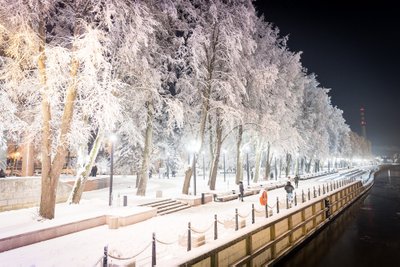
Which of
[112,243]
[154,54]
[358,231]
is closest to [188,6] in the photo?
[154,54]

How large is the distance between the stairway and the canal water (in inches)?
300

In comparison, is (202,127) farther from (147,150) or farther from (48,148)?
(48,148)

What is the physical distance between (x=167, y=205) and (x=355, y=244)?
36.0ft

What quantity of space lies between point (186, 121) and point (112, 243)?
16.0m

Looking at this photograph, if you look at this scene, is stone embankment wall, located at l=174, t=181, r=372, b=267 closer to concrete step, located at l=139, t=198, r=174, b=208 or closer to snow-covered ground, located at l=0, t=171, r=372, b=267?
snow-covered ground, located at l=0, t=171, r=372, b=267

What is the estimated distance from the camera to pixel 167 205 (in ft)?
68.0

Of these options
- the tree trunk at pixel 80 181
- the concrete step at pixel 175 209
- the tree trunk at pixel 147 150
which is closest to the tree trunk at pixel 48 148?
the tree trunk at pixel 80 181

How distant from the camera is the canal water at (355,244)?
15.0 metres

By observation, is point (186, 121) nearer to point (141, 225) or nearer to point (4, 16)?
point (141, 225)

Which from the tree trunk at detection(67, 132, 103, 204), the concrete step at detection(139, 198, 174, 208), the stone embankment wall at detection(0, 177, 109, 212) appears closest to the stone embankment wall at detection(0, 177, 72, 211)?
the stone embankment wall at detection(0, 177, 109, 212)

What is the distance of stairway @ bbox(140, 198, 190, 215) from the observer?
19.7m

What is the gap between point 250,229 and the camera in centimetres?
1145

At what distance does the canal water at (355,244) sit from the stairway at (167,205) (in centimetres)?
762

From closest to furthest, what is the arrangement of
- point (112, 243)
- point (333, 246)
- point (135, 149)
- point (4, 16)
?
point (112, 243) < point (4, 16) < point (333, 246) < point (135, 149)
